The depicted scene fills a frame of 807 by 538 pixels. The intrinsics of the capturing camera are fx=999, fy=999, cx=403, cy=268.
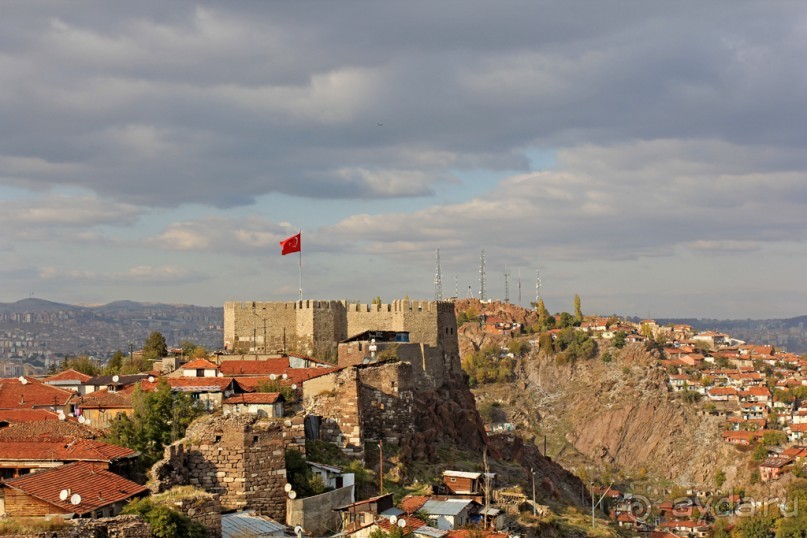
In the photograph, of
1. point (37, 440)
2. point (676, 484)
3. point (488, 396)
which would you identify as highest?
point (37, 440)

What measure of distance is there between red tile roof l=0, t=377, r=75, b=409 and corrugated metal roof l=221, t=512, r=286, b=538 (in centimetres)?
1500

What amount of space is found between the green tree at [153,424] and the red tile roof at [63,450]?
1289 millimetres

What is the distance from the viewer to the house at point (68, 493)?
56.7 ft

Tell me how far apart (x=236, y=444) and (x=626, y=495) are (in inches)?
3408

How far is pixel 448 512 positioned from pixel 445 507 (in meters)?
0.54

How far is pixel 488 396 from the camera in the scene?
12950cm

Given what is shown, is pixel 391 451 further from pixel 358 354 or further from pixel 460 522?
pixel 358 354

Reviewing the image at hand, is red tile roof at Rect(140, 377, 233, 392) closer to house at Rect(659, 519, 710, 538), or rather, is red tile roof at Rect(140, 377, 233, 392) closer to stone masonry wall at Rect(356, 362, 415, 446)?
stone masonry wall at Rect(356, 362, 415, 446)

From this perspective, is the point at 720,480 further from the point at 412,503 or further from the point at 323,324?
the point at 412,503

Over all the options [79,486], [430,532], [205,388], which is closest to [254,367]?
[205,388]

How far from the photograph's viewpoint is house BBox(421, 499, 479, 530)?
90.8 feet

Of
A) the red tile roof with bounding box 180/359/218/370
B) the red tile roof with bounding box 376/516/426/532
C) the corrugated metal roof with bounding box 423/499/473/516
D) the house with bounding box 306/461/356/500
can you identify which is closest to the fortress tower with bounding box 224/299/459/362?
the red tile roof with bounding box 180/359/218/370

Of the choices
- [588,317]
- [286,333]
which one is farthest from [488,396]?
[286,333]

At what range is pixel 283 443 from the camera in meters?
21.8
